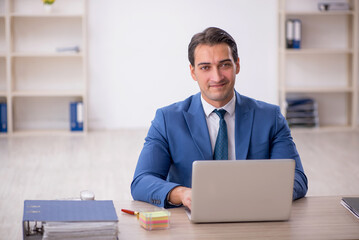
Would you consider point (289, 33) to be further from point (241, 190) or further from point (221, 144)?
point (241, 190)

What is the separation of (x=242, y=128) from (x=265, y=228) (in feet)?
2.15

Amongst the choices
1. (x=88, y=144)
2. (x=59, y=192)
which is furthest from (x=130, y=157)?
(x=59, y=192)

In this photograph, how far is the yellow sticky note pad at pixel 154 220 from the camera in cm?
187

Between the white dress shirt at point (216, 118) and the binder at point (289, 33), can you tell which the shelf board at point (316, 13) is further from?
the white dress shirt at point (216, 118)

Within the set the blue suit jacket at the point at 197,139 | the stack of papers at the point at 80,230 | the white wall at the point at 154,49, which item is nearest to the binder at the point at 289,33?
the white wall at the point at 154,49

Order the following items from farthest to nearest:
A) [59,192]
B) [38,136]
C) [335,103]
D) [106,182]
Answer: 1. [335,103]
2. [38,136]
3. [106,182]
4. [59,192]

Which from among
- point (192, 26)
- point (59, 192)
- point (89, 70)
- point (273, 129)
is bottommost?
point (59, 192)

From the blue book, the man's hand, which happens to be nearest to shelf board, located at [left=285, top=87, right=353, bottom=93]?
the blue book

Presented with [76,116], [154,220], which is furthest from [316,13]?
[154,220]

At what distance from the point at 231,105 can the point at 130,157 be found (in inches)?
126

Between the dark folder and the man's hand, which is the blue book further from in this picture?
the dark folder

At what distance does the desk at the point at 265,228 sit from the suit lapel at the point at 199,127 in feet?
1.31

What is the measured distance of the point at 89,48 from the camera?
6805 millimetres

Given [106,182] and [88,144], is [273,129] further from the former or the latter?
[88,144]
